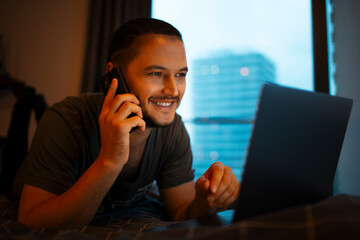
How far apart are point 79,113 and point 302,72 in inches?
80.1

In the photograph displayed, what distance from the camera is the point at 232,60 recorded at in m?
2.79

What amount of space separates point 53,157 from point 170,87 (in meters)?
0.48

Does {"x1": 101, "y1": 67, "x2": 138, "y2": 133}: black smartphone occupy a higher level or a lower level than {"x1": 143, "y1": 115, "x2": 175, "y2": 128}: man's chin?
higher

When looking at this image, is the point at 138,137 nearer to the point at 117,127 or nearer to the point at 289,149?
the point at 117,127

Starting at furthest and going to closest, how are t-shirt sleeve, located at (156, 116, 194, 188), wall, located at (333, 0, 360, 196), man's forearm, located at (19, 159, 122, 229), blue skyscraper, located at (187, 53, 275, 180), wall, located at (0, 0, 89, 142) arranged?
wall, located at (0, 0, 89, 142), blue skyscraper, located at (187, 53, 275, 180), wall, located at (333, 0, 360, 196), t-shirt sleeve, located at (156, 116, 194, 188), man's forearm, located at (19, 159, 122, 229)

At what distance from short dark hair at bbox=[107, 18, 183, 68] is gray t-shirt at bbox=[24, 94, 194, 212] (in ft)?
0.66

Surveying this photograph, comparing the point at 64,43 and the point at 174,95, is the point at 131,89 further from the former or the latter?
the point at 64,43

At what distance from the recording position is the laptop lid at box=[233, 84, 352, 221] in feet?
1.60

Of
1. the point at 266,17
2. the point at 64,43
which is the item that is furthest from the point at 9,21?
the point at 266,17

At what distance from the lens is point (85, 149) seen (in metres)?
1.06

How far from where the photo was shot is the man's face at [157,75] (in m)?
1.03

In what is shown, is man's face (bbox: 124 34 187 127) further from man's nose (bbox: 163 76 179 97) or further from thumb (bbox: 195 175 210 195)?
thumb (bbox: 195 175 210 195)

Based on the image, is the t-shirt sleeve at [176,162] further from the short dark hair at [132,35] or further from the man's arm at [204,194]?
the short dark hair at [132,35]

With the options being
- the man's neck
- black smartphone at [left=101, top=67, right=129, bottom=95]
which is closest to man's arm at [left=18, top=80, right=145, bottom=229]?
black smartphone at [left=101, top=67, right=129, bottom=95]
